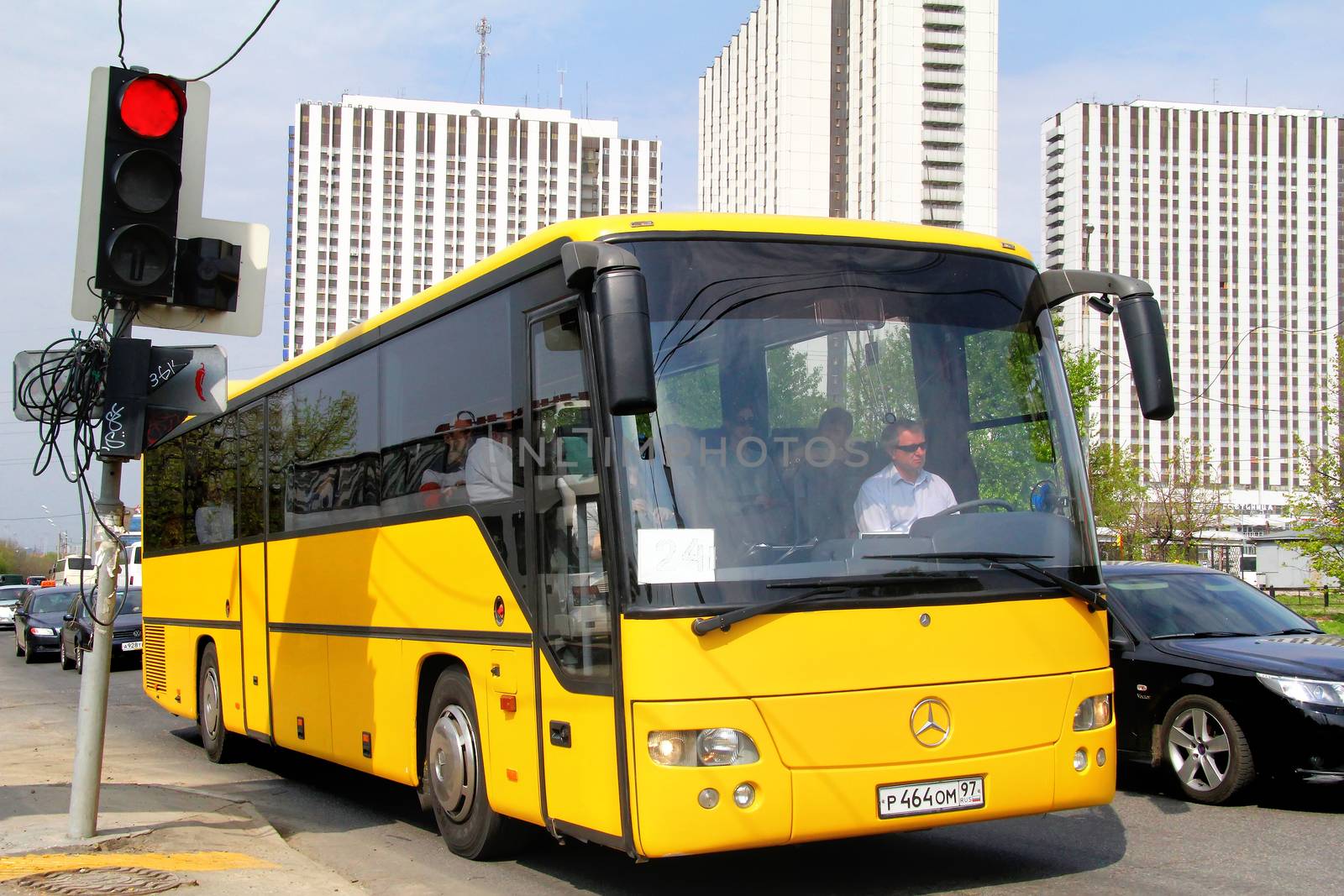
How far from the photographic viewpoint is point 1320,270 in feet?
599

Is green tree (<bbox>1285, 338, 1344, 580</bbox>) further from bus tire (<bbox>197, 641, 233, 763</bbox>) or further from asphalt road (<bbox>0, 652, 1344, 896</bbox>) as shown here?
bus tire (<bbox>197, 641, 233, 763</bbox>)

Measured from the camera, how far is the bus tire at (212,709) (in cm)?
1298

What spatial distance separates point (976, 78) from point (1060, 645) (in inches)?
6323

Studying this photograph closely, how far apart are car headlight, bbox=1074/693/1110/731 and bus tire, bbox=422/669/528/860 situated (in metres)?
2.90

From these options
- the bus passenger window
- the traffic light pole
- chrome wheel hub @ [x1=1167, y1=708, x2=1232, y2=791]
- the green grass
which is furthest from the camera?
the green grass

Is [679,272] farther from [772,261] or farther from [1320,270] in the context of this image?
[1320,270]

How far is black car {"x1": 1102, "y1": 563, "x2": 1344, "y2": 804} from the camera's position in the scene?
29.5 feet

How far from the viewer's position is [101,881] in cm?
668

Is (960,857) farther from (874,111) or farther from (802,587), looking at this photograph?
(874,111)

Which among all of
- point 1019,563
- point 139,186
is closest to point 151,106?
point 139,186

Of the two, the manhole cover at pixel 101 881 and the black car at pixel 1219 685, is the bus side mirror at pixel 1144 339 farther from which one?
the manhole cover at pixel 101 881

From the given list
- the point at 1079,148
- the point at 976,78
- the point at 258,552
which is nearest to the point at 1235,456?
the point at 1079,148

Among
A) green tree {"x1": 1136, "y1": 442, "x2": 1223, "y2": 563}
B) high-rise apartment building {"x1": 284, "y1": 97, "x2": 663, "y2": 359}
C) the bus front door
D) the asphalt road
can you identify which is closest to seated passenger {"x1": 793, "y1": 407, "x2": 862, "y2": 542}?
the bus front door

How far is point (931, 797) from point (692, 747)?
111cm
